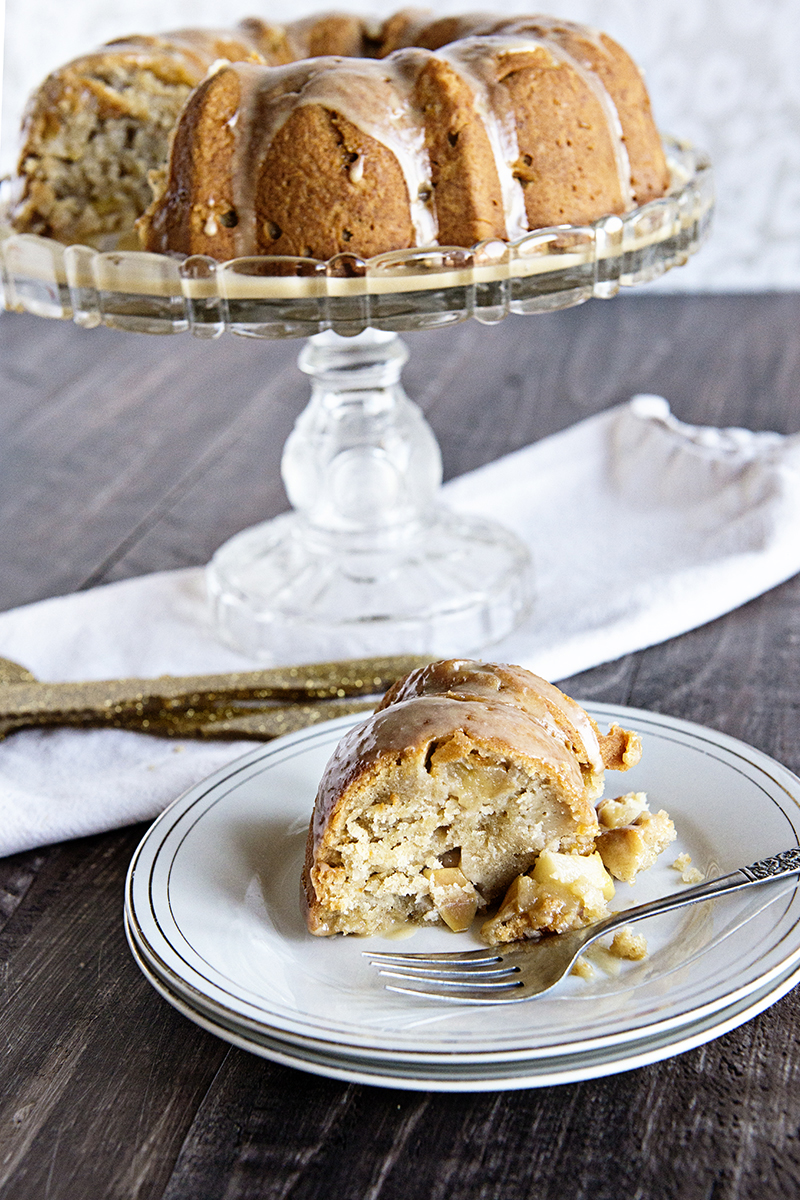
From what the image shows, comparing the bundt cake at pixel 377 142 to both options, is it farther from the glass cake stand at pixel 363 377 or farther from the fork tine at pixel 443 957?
the fork tine at pixel 443 957

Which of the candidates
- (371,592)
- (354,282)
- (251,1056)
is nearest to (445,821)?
(251,1056)

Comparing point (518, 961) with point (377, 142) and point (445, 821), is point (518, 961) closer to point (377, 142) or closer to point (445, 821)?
point (445, 821)

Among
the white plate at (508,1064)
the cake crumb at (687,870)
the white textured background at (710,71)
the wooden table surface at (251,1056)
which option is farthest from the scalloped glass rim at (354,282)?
the white textured background at (710,71)

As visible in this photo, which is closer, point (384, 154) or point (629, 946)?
point (629, 946)

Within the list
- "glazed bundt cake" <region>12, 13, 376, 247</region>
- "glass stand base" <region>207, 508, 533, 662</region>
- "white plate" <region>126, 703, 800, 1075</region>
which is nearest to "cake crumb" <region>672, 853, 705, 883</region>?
"white plate" <region>126, 703, 800, 1075</region>

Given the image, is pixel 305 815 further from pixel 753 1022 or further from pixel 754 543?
pixel 754 543

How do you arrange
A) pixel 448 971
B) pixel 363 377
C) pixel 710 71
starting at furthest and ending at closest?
1. pixel 710 71
2. pixel 363 377
3. pixel 448 971

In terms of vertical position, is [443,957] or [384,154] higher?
[384,154]

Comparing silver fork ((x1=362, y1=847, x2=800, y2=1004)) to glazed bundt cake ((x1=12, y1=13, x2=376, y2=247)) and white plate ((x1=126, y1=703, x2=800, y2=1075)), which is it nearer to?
white plate ((x1=126, y1=703, x2=800, y2=1075))
